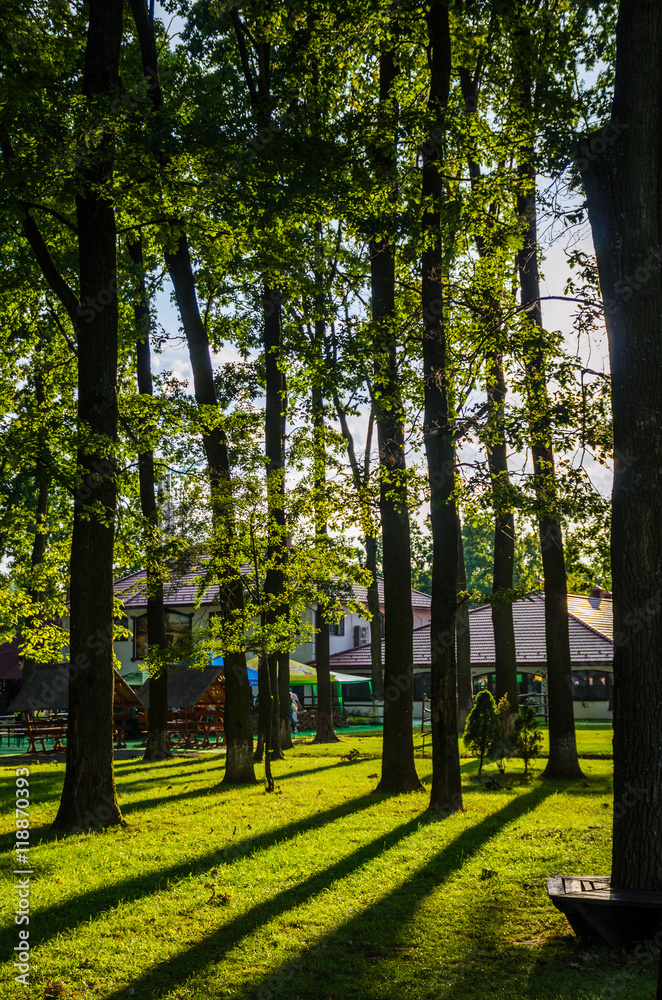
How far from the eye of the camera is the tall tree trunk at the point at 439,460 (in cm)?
1212

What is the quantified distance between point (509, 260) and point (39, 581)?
43.9 feet

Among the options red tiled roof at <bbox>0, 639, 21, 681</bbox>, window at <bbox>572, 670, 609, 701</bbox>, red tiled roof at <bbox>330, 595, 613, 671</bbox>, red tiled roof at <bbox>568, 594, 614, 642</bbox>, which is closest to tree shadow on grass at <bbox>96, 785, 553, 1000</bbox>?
red tiled roof at <bbox>0, 639, 21, 681</bbox>

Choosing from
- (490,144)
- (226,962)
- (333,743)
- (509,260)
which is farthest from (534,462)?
(333,743)

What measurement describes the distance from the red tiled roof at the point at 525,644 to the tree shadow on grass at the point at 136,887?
2693 cm

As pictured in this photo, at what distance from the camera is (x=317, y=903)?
735 cm

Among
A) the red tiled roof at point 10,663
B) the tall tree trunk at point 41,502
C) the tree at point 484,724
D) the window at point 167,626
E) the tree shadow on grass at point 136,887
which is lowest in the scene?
the tree shadow on grass at point 136,887

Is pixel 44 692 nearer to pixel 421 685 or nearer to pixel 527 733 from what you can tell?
pixel 527 733

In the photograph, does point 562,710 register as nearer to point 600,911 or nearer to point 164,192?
point 600,911

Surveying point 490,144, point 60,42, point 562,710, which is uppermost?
point 60,42

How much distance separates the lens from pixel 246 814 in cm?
1230

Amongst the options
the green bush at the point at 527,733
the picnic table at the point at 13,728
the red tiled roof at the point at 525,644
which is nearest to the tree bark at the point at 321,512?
the green bush at the point at 527,733

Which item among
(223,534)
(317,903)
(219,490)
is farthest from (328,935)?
(219,490)

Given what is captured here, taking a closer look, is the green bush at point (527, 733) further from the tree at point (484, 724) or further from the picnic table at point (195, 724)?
the picnic table at point (195, 724)

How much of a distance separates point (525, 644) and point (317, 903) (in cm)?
3558
